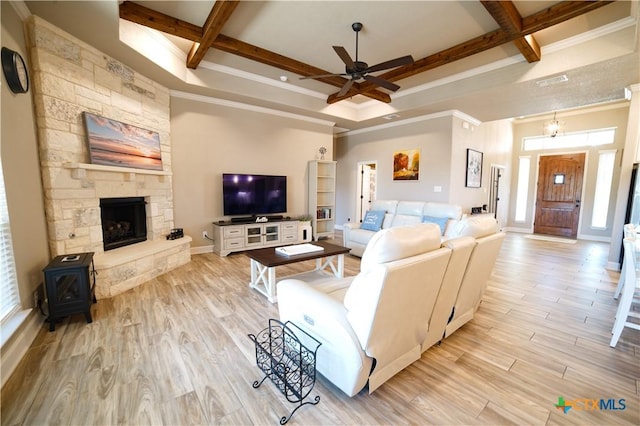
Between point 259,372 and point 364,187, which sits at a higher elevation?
point 364,187

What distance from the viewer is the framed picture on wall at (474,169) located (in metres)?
5.96

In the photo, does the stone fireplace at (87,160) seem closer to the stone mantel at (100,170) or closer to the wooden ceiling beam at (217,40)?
the stone mantel at (100,170)

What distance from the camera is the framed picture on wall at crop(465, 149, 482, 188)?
596cm

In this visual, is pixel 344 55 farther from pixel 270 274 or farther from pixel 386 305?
pixel 386 305

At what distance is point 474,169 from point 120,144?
6.79m

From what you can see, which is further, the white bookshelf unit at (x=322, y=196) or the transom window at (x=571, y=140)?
the transom window at (x=571, y=140)

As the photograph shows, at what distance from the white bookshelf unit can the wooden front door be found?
5.97 m

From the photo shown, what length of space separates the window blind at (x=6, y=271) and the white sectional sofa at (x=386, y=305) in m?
2.07

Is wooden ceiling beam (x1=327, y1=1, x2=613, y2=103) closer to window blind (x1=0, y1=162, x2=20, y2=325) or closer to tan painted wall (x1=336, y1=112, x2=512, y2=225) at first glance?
tan painted wall (x1=336, y1=112, x2=512, y2=225)

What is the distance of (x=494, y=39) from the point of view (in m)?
3.28

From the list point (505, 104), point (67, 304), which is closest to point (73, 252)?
point (67, 304)

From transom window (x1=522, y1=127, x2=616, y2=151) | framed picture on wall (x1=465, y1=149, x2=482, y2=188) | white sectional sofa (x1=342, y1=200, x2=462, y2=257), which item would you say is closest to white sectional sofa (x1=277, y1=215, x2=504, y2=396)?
white sectional sofa (x1=342, y1=200, x2=462, y2=257)

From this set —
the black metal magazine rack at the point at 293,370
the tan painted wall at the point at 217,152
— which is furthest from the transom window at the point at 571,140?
the black metal magazine rack at the point at 293,370

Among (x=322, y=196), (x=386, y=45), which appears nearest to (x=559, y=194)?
(x=322, y=196)
